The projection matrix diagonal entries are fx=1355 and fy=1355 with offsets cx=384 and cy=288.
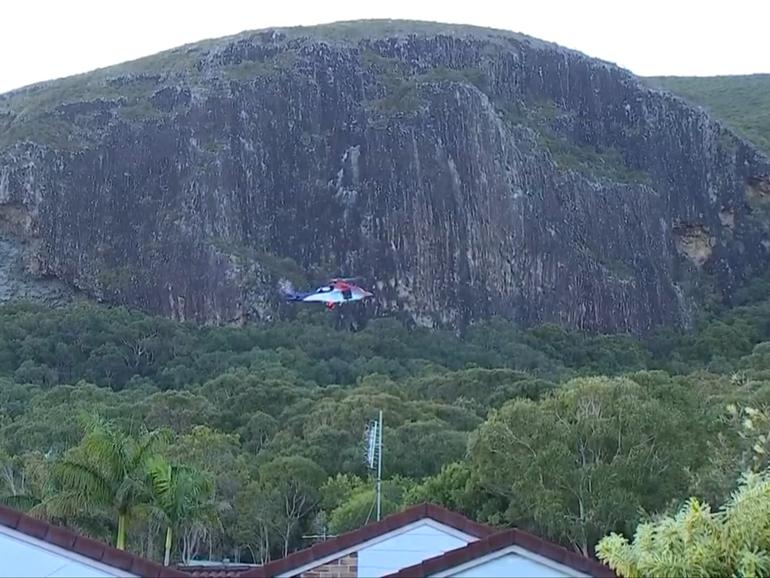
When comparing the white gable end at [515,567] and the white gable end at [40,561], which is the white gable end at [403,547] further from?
the white gable end at [40,561]

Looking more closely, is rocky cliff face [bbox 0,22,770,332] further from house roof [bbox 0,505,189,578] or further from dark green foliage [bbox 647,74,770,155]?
house roof [bbox 0,505,189,578]

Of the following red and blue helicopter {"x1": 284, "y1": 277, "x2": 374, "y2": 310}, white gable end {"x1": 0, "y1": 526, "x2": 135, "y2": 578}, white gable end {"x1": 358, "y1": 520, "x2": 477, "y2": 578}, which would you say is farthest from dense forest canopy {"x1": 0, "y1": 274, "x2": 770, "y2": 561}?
white gable end {"x1": 0, "y1": 526, "x2": 135, "y2": 578}

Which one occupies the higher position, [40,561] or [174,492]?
[40,561]

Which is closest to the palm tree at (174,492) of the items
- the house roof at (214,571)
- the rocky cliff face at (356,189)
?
the house roof at (214,571)

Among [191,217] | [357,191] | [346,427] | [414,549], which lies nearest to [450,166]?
[357,191]

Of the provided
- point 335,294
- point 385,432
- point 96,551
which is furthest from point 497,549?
point 335,294

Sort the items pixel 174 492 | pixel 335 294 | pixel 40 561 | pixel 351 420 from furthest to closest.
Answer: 1. pixel 335 294
2. pixel 351 420
3. pixel 174 492
4. pixel 40 561

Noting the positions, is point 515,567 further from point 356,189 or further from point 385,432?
point 356,189

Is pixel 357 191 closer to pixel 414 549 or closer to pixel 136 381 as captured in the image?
pixel 136 381
